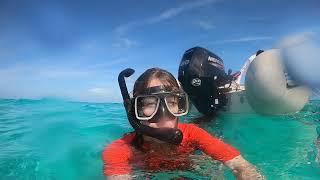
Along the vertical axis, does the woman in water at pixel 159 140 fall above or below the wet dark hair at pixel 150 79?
below

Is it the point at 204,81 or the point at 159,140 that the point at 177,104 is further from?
the point at 204,81

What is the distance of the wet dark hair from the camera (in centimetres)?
349

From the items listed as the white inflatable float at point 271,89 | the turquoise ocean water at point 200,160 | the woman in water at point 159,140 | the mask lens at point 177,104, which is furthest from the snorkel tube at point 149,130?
the white inflatable float at point 271,89

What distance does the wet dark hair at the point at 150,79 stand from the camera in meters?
3.49

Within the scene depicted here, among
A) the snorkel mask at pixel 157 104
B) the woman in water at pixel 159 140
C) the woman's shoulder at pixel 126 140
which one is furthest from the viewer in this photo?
the woman's shoulder at pixel 126 140

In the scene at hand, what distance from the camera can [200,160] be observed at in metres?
3.81

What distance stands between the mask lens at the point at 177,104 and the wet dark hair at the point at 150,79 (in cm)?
8

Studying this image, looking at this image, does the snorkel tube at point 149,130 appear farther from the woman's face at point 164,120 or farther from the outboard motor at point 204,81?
the outboard motor at point 204,81

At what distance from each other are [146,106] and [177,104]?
29 centimetres

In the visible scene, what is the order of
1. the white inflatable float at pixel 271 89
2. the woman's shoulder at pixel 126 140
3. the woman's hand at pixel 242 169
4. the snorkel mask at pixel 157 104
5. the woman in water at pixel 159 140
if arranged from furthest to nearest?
the white inflatable float at pixel 271 89 → the woman's shoulder at pixel 126 140 → the snorkel mask at pixel 157 104 → the woman in water at pixel 159 140 → the woman's hand at pixel 242 169

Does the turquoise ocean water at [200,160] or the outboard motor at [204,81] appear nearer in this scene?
the turquoise ocean water at [200,160]

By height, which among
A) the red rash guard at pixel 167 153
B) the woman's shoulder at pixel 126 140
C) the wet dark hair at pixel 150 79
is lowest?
the red rash guard at pixel 167 153

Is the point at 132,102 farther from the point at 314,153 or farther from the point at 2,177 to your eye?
the point at 314,153

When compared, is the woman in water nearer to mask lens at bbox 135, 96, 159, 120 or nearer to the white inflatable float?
mask lens at bbox 135, 96, 159, 120
